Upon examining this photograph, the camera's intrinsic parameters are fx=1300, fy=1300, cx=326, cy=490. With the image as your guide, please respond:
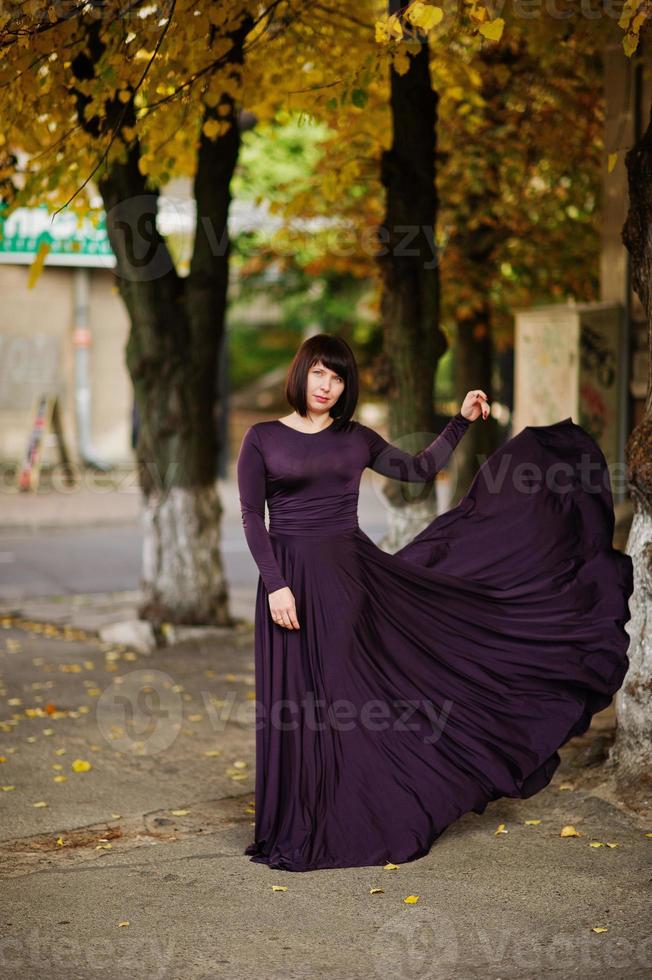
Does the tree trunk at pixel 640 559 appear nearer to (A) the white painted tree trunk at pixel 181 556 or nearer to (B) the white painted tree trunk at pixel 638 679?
(B) the white painted tree trunk at pixel 638 679

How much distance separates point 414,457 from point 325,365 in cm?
58

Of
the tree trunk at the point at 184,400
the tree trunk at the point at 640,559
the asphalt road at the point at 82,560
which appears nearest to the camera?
the tree trunk at the point at 640,559

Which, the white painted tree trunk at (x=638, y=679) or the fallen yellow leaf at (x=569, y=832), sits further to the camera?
the white painted tree trunk at (x=638, y=679)

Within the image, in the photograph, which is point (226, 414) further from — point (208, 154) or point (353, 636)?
point (353, 636)

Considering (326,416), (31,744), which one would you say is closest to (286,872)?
(326,416)

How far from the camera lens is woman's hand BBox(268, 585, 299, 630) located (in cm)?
474

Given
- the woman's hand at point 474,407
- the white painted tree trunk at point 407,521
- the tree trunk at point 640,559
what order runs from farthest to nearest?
1. the white painted tree trunk at point 407,521
2. the tree trunk at point 640,559
3. the woman's hand at point 474,407

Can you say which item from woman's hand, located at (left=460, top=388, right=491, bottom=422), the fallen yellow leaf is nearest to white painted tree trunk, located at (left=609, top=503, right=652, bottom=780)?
the fallen yellow leaf

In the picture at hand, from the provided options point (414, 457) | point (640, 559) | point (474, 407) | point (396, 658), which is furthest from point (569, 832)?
point (474, 407)

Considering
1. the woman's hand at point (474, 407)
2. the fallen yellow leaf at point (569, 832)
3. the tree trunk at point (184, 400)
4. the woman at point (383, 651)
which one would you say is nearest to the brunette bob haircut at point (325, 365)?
the woman at point (383, 651)

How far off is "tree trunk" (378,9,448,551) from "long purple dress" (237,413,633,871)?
2.48 m

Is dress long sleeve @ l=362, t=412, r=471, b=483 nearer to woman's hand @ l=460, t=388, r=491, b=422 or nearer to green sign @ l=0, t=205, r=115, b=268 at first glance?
woman's hand @ l=460, t=388, r=491, b=422

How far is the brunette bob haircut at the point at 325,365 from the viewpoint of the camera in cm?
480

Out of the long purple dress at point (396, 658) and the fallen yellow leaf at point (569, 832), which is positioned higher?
the long purple dress at point (396, 658)
